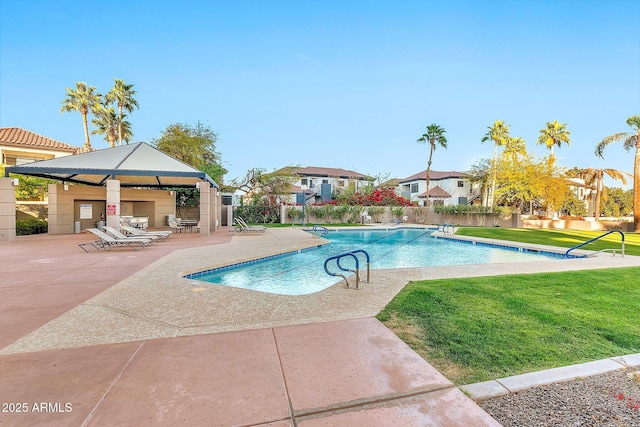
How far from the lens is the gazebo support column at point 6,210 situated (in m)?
12.5

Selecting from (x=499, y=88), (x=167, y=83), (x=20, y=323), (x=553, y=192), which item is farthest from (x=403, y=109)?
(x=20, y=323)

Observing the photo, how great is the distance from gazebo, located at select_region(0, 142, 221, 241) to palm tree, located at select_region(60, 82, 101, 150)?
13.5 metres

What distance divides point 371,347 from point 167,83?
968 inches

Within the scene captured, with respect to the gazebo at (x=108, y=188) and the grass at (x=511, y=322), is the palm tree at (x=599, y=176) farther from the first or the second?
the gazebo at (x=108, y=188)

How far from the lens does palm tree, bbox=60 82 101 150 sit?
2666 centimetres

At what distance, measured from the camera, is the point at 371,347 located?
3086mm

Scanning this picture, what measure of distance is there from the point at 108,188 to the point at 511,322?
604 inches

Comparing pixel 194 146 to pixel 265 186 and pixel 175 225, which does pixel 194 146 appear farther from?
pixel 175 225

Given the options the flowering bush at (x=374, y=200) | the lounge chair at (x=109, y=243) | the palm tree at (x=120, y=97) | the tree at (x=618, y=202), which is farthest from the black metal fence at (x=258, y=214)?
the tree at (x=618, y=202)

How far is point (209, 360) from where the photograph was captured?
2766 millimetres

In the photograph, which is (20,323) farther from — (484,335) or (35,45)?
(35,45)

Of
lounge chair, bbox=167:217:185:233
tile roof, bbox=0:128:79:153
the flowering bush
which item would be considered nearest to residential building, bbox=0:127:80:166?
tile roof, bbox=0:128:79:153

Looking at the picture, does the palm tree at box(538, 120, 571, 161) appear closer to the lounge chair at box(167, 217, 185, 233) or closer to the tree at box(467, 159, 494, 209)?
the tree at box(467, 159, 494, 209)

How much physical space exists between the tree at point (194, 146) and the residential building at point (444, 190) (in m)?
25.8
